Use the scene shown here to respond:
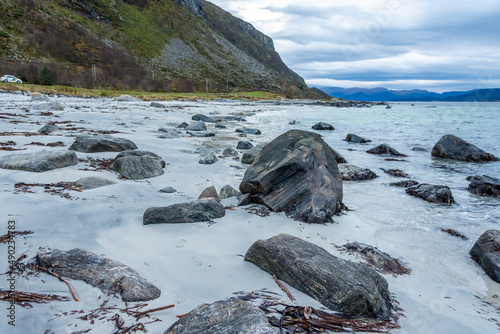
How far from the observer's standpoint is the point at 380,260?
3.22 metres

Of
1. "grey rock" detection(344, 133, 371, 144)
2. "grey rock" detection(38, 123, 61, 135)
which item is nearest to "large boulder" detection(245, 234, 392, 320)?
"grey rock" detection(38, 123, 61, 135)

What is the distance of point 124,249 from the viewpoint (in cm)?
293

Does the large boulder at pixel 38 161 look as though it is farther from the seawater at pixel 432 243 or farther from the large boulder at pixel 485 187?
the large boulder at pixel 485 187

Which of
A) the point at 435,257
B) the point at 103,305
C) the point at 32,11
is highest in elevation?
the point at 32,11

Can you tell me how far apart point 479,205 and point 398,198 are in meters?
1.36

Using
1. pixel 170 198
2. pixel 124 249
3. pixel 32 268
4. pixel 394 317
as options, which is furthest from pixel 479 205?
pixel 32 268

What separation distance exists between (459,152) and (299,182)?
27.4 ft

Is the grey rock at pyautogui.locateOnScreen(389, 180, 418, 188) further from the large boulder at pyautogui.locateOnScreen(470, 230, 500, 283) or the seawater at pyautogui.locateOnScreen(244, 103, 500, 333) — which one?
the large boulder at pyautogui.locateOnScreen(470, 230, 500, 283)

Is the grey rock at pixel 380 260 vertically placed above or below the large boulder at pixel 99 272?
below

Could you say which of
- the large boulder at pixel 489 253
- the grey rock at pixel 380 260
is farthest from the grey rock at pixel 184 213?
the large boulder at pixel 489 253

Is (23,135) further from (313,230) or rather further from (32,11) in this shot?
(32,11)

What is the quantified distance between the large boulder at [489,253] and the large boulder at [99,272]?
3303 millimetres

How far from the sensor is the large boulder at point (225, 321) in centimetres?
170

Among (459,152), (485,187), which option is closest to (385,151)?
(459,152)
